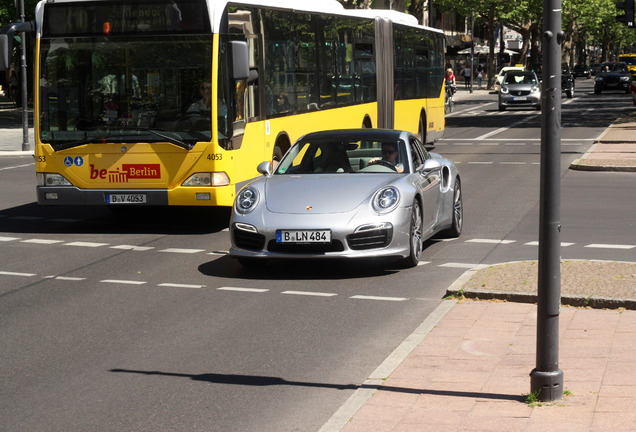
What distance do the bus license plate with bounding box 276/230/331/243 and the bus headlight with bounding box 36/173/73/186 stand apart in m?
4.80

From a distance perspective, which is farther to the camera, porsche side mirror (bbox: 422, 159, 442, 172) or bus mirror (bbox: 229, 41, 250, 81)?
bus mirror (bbox: 229, 41, 250, 81)

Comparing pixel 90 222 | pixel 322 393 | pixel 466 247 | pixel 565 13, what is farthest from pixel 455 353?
pixel 565 13

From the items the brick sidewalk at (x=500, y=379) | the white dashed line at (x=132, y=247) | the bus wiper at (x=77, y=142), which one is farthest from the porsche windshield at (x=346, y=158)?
the brick sidewalk at (x=500, y=379)

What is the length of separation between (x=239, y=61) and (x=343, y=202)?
3.68 metres

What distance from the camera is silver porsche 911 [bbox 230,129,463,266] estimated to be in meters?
10.4

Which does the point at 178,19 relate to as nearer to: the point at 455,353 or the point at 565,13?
the point at 455,353

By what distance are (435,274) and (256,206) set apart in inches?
72.0

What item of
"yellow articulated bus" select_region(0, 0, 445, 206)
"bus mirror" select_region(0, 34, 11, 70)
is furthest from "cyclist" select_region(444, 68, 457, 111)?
"bus mirror" select_region(0, 34, 11, 70)

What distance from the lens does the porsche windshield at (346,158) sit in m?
11.7

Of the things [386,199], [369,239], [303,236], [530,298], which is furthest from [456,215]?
[530,298]

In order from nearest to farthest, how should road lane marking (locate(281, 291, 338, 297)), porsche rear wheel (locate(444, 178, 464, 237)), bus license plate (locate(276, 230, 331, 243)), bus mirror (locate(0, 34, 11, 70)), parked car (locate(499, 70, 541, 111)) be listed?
road lane marking (locate(281, 291, 338, 297))
bus license plate (locate(276, 230, 331, 243))
porsche rear wheel (locate(444, 178, 464, 237))
bus mirror (locate(0, 34, 11, 70))
parked car (locate(499, 70, 541, 111))

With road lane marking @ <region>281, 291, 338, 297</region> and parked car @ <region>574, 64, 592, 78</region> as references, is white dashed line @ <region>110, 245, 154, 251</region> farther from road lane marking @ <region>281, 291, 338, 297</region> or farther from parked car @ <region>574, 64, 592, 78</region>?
parked car @ <region>574, 64, 592, 78</region>

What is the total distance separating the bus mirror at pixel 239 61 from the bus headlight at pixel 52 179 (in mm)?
2602

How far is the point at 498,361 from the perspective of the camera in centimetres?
689
